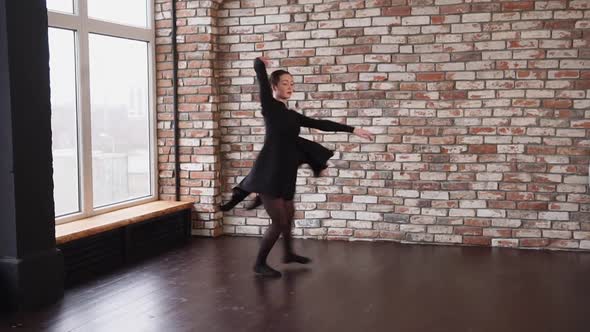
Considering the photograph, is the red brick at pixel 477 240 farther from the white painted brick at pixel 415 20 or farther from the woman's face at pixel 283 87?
the woman's face at pixel 283 87

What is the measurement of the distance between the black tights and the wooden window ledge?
45.3 inches

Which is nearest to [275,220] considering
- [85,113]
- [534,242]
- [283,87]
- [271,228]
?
[271,228]

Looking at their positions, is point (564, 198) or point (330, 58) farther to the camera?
point (330, 58)

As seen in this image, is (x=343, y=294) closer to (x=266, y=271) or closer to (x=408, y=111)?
(x=266, y=271)

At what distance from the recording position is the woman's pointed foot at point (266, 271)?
448 cm

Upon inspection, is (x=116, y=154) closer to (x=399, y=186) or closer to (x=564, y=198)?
(x=399, y=186)

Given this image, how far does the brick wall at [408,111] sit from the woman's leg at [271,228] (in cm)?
132

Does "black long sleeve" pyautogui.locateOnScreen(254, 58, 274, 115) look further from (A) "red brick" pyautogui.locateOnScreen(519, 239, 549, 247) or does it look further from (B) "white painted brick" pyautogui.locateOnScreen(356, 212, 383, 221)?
(A) "red brick" pyautogui.locateOnScreen(519, 239, 549, 247)

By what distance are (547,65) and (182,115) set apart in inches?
125

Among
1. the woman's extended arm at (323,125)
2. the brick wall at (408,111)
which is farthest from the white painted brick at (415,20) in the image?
the woman's extended arm at (323,125)

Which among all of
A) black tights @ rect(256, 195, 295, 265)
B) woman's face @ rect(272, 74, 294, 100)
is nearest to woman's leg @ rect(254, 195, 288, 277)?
black tights @ rect(256, 195, 295, 265)

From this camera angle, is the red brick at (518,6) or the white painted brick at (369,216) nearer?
the red brick at (518,6)

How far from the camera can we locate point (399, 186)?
5.54 meters

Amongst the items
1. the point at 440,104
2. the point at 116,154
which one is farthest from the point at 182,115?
the point at 440,104
